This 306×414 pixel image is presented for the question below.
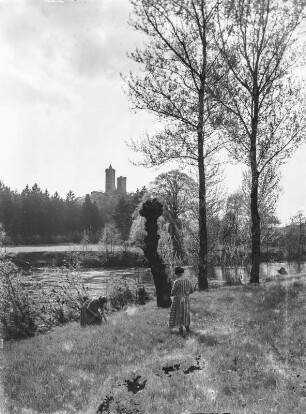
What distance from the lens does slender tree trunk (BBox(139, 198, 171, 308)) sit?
15880 mm

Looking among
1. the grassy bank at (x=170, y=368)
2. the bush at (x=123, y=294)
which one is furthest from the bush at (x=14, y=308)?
the bush at (x=123, y=294)

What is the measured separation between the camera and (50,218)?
4496 inches

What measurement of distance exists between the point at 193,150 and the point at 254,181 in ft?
12.1

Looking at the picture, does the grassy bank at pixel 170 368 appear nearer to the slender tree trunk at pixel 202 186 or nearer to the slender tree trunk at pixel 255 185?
the slender tree trunk at pixel 202 186

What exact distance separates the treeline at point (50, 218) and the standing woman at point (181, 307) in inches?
3174

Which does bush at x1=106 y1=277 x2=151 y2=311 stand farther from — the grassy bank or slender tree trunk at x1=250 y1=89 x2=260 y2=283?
the grassy bank

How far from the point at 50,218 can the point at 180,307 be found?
10817cm

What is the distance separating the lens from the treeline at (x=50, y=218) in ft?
333

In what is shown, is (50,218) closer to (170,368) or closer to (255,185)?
(255,185)

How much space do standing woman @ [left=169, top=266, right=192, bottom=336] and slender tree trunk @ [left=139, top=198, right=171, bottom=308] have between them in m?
4.77

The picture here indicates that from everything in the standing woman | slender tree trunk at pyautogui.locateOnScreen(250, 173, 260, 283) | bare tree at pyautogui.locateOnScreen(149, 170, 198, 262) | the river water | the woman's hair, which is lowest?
the river water

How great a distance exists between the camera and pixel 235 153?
67.6 feet

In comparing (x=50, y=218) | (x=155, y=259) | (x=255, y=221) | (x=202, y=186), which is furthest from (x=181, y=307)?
(x=50, y=218)

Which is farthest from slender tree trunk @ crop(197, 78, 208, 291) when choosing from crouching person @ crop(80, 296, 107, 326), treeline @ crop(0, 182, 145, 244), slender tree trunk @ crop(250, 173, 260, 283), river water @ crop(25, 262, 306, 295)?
treeline @ crop(0, 182, 145, 244)
